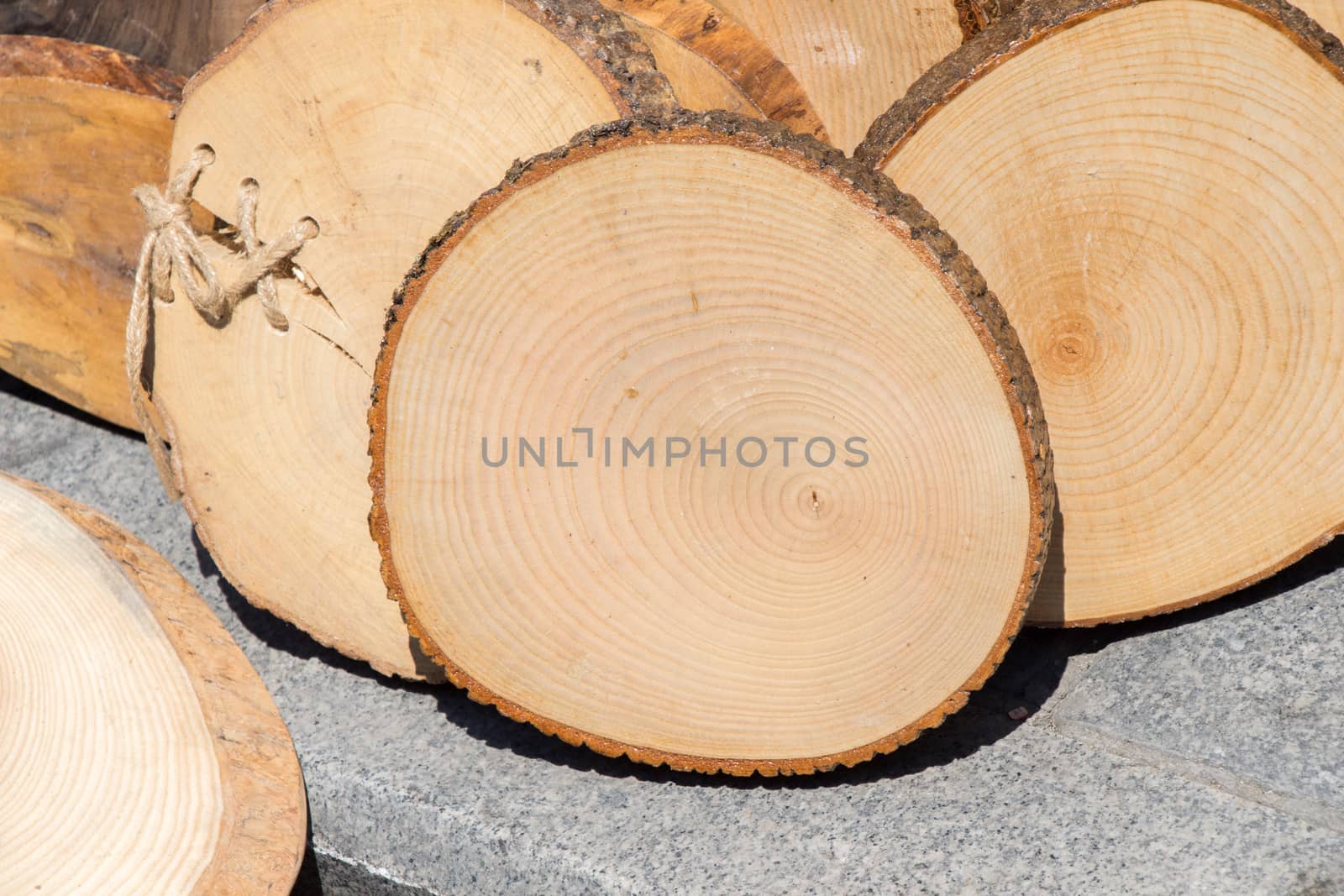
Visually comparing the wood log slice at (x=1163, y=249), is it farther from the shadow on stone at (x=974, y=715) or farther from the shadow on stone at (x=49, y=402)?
the shadow on stone at (x=49, y=402)

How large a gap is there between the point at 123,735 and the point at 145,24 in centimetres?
150

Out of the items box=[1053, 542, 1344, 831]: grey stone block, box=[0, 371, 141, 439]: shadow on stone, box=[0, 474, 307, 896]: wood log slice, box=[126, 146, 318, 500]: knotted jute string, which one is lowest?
box=[0, 474, 307, 896]: wood log slice

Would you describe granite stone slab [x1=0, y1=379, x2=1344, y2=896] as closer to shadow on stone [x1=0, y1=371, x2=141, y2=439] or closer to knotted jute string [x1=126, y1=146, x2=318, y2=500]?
knotted jute string [x1=126, y1=146, x2=318, y2=500]

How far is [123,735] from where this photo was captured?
5.73 ft

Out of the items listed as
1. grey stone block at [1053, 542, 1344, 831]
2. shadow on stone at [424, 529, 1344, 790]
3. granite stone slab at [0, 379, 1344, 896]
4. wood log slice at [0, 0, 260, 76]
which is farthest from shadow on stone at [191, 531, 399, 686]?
grey stone block at [1053, 542, 1344, 831]

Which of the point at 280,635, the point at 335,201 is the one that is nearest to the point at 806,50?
the point at 335,201

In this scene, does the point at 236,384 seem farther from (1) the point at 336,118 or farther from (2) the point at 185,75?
(2) the point at 185,75

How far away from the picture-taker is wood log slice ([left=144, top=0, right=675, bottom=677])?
172 centimetres

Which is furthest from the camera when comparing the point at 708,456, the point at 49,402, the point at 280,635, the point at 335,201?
the point at 49,402

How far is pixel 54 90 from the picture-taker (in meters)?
2.32

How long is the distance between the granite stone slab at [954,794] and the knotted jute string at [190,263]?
1.17ft

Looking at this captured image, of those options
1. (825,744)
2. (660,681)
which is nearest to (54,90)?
(660,681)

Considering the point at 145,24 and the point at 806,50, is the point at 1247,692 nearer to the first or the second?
the point at 806,50

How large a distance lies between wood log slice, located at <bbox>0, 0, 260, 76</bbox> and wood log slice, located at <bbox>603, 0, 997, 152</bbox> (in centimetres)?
86
